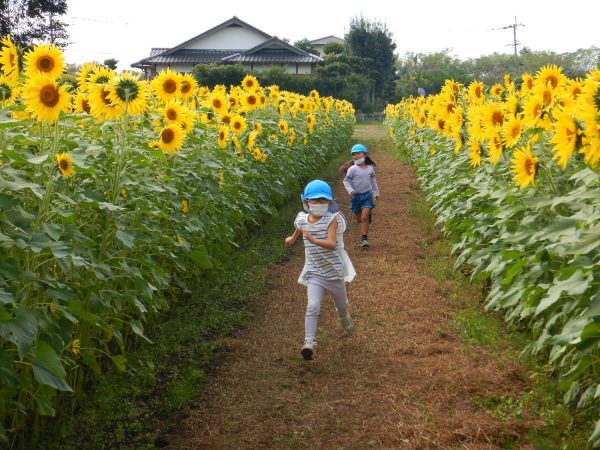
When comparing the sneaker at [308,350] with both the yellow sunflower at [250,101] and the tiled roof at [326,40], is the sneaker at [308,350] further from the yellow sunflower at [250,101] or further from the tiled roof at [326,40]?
the tiled roof at [326,40]

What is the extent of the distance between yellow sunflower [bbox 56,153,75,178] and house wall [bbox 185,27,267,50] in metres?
52.1

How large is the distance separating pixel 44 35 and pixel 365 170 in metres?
26.2

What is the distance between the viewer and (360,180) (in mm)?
10195

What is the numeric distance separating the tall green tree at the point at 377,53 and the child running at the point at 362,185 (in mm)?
52429

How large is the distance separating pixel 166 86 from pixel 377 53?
59.2 m

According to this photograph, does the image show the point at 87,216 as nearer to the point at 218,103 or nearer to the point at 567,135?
the point at 567,135

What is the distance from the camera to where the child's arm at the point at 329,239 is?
19.2 feet

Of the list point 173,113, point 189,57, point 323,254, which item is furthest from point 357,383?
point 189,57

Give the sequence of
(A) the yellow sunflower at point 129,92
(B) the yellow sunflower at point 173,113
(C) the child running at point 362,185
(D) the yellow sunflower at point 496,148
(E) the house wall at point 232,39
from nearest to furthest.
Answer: (A) the yellow sunflower at point 129,92, (D) the yellow sunflower at point 496,148, (B) the yellow sunflower at point 173,113, (C) the child running at point 362,185, (E) the house wall at point 232,39

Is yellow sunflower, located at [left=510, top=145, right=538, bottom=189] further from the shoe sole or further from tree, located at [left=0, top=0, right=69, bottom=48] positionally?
tree, located at [left=0, top=0, right=69, bottom=48]

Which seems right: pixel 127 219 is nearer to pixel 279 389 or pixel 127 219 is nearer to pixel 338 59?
pixel 279 389

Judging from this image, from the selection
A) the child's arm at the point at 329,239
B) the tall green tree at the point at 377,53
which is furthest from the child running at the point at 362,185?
the tall green tree at the point at 377,53

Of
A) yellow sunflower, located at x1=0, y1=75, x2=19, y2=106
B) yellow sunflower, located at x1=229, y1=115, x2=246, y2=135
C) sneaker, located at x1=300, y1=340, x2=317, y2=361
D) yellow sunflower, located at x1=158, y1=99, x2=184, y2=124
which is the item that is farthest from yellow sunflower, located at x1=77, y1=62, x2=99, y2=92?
sneaker, located at x1=300, y1=340, x2=317, y2=361

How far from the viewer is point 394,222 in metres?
12.0
